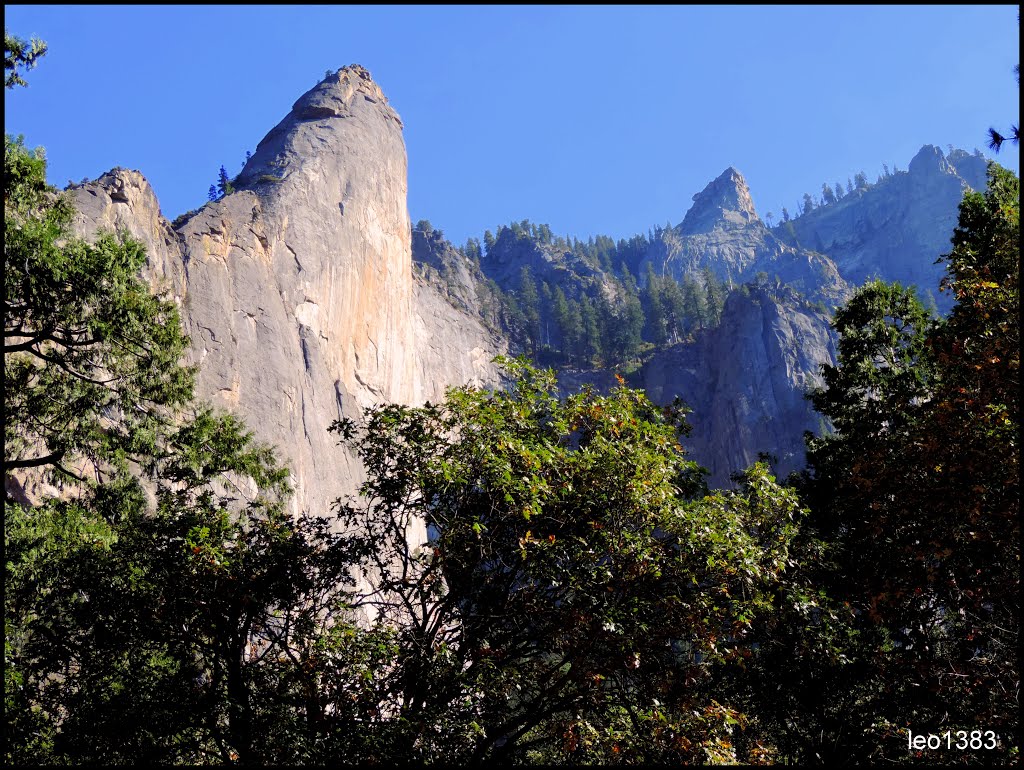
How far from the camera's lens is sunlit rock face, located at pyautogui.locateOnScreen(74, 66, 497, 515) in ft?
130

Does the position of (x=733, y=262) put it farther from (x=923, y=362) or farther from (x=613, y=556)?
(x=613, y=556)

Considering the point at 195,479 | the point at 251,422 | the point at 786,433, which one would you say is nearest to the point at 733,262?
the point at 786,433

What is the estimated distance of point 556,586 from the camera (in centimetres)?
970

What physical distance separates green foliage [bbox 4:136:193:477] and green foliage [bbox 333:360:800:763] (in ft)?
11.7

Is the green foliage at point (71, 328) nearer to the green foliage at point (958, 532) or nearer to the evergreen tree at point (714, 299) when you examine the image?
the green foliage at point (958, 532)

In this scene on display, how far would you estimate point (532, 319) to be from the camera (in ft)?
344

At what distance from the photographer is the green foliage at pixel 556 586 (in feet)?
29.6

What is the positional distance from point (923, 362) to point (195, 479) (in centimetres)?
1698

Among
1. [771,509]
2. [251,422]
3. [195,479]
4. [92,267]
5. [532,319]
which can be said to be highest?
[532,319]

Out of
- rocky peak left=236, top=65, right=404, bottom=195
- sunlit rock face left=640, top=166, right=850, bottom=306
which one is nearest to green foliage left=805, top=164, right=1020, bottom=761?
rocky peak left=236, top=65, right=404, bottom=195

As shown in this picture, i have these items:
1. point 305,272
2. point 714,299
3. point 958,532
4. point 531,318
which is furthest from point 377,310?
point 714,299

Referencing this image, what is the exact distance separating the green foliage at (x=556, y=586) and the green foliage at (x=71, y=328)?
3559 mm

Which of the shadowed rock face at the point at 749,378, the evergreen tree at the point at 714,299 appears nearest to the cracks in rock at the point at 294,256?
the shadowed rock face at the point at 749,378

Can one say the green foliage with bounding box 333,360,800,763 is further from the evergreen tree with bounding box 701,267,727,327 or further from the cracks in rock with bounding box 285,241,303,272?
the evergreen tree with bounding box 701,267,727,327
